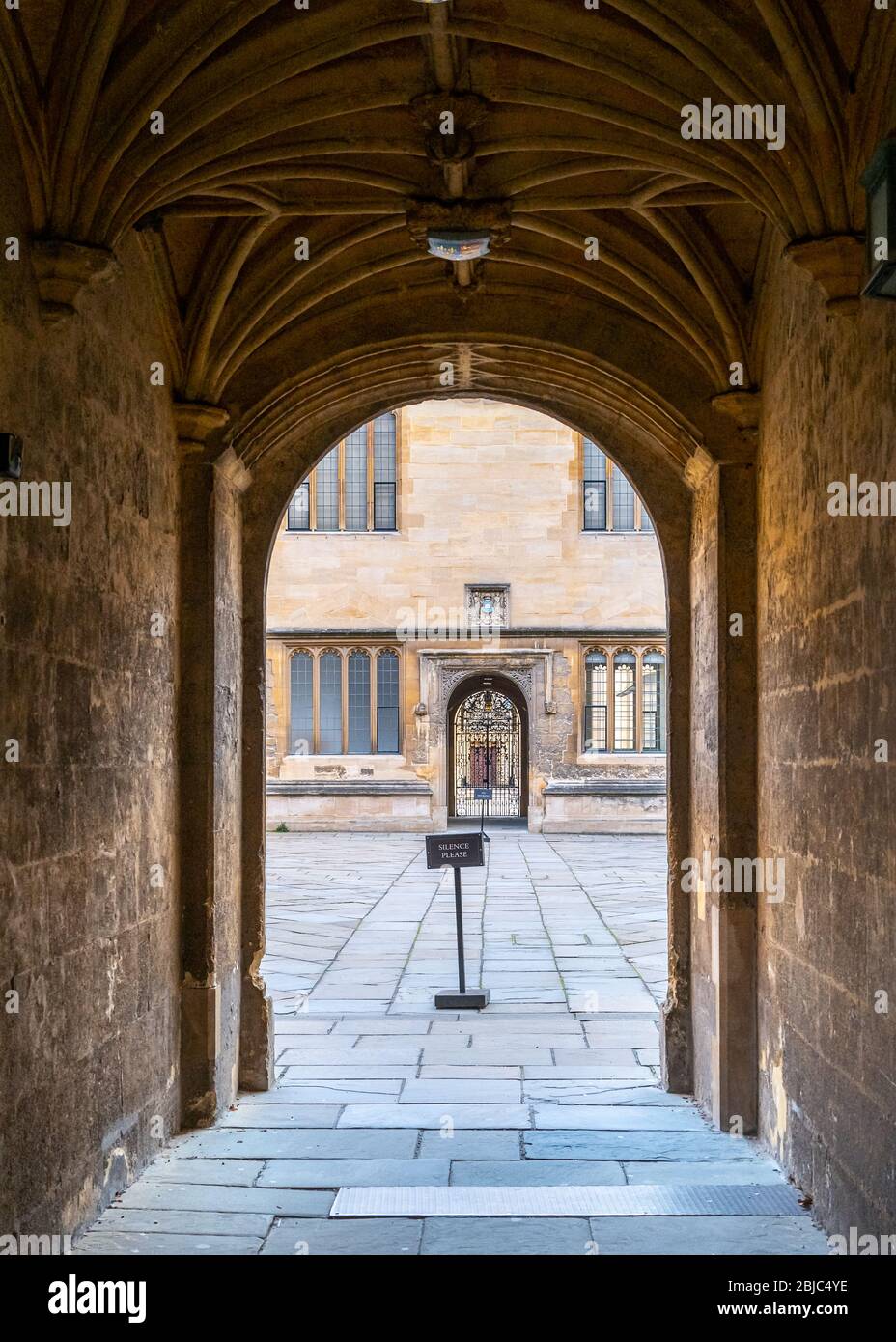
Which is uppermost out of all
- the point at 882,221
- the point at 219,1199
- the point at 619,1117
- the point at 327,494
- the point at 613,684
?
the point at 327,494

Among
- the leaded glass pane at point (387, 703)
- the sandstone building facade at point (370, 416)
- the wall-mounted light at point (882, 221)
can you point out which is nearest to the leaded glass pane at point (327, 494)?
the leaded glass pane at point (387, 703)

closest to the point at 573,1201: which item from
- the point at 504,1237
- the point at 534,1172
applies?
the point at 504,1237

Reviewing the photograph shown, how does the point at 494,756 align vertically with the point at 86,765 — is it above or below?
below

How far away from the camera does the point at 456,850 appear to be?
8.23m

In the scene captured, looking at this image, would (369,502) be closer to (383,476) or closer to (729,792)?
(383,476)

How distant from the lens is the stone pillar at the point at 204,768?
18.2 feet

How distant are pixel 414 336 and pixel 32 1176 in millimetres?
4004

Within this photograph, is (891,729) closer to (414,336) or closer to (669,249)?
(669,249)

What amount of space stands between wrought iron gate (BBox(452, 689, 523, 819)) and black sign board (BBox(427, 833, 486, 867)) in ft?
52.2

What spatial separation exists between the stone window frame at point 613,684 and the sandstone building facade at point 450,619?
0.02 m

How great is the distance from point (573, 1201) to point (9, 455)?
2856mm

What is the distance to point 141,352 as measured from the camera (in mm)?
5004

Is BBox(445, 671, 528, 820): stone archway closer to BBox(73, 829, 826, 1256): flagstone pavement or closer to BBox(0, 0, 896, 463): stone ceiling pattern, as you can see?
BBox(73, 829, 826, 1256): flagstone pavement

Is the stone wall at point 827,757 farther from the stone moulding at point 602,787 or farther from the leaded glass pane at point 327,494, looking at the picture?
the leaded glass pane at point 327,494
